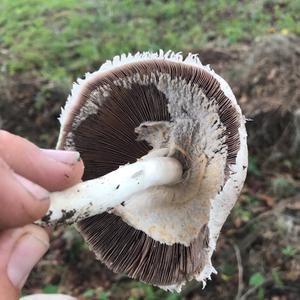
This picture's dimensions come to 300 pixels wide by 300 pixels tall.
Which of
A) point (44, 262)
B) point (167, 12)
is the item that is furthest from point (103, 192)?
point (167, 12)

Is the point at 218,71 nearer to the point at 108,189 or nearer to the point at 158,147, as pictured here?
the point at 158,147

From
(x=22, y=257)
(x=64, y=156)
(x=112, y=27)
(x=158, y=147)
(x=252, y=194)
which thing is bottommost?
(x=252, y=194)

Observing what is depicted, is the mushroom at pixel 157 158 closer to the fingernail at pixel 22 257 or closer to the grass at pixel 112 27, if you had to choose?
the fingernail at pixel 22 257

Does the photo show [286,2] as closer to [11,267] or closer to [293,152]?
[293,152]

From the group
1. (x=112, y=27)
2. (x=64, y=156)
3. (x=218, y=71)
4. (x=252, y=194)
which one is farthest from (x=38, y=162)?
(x=112, y=27)


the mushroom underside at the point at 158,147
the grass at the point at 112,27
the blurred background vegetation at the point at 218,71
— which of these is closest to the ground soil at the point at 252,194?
the blurred background vegetation at the point at 218,71
